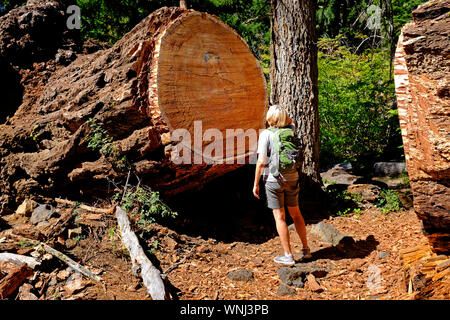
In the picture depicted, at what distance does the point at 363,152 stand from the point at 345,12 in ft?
30.4

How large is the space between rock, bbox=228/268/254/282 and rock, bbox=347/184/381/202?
2.53 metres

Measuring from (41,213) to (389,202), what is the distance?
4.74 meters

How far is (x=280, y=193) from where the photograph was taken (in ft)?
11.1

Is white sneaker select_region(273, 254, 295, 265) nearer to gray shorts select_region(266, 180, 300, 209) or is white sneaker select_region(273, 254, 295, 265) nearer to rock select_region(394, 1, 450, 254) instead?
gray shorts select_region(266, 180, 300, 209)

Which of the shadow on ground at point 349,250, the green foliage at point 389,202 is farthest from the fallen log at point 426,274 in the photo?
the green foliage at point 389,202

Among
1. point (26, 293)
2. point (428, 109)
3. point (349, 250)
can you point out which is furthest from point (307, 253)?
point (26, 293)

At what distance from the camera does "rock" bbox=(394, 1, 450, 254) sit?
2299 millimetres

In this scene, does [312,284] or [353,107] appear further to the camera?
[353,107]

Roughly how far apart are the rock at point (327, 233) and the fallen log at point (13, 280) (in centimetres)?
313

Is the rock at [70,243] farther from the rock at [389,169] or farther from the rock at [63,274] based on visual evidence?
the rock at [389,169]

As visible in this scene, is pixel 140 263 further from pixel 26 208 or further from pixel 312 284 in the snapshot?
pixel 26 208

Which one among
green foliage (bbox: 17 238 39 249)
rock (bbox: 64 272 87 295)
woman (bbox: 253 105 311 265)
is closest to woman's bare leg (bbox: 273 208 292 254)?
woman (bbox: 253 105 311 265)

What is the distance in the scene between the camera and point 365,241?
391 cm
